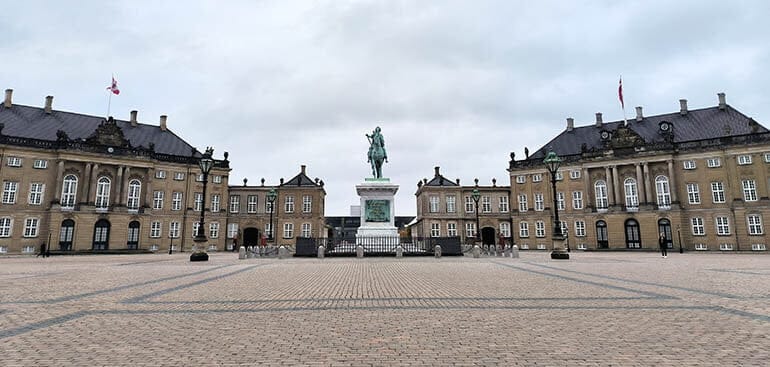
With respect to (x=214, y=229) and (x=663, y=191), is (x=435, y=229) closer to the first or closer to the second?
(x=663, y=191)

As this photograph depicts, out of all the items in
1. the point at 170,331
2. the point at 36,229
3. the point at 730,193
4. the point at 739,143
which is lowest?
the point at 170,331

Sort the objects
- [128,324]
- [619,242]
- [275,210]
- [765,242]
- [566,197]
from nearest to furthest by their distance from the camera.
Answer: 1. [128,324]
2. [765,242]
3. [619,242]
4. [566,197]
5. [275,210]

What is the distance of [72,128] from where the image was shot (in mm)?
47938

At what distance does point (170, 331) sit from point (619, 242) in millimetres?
50994

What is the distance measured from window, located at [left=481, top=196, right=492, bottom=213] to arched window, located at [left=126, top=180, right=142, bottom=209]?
159 feet

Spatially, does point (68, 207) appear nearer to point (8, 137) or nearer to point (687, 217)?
point (8, 137)

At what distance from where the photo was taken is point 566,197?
51.5 metres

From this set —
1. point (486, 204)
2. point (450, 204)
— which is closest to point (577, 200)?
point (486, 204)

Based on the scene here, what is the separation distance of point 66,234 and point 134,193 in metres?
7.91

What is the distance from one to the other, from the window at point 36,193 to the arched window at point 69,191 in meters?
1.95

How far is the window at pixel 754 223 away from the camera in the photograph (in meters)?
40.1

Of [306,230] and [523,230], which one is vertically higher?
[306,230]

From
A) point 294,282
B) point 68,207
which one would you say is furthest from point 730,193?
point 68,207

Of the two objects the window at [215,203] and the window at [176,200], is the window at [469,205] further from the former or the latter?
the window at [176,200]
